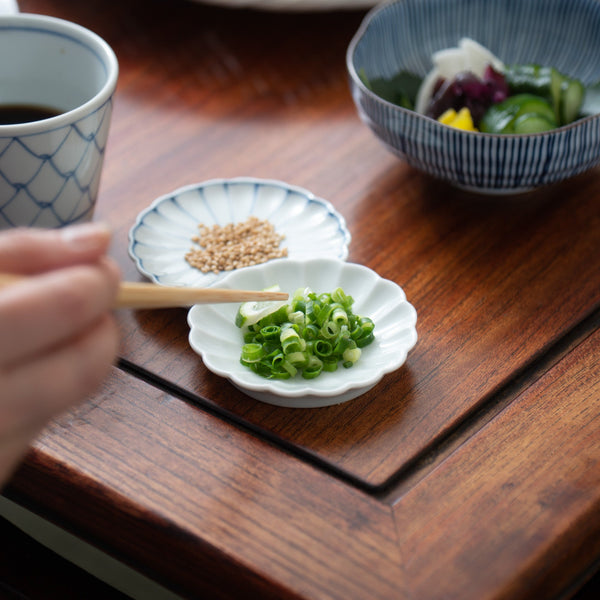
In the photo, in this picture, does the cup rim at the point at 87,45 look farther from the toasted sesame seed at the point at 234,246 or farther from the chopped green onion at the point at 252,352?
the chopped green onion at the point at 252,352

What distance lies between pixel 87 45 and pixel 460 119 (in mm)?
552

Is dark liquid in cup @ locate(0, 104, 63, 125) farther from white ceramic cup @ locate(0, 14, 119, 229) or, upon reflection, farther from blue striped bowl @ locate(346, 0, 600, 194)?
blue striped bowl @ locate(346, 0, 600, 194)

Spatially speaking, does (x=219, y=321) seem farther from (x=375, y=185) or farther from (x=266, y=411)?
(x=375, y=185)

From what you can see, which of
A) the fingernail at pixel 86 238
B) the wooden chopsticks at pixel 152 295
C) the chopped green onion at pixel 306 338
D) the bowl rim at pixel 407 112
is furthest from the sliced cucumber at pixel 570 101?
the fingernail at pixel 86 238

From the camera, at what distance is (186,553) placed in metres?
0.77

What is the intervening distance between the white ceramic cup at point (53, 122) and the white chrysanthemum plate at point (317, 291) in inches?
9.8

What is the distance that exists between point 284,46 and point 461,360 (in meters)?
0.88

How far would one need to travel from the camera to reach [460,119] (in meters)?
1.21

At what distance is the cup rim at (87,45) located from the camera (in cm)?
95

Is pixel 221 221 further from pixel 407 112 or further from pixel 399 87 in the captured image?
pixel 399 87

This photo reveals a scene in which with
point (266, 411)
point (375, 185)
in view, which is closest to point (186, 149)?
A: point (375, 185)

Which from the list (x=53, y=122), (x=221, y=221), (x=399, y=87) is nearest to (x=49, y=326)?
(x=53, y=122)

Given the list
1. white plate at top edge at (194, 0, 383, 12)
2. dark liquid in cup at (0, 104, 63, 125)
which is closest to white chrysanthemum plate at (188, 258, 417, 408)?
dark liquid in cup at (0, 104, 63, 125)

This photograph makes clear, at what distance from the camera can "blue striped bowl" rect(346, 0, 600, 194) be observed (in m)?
1.10
